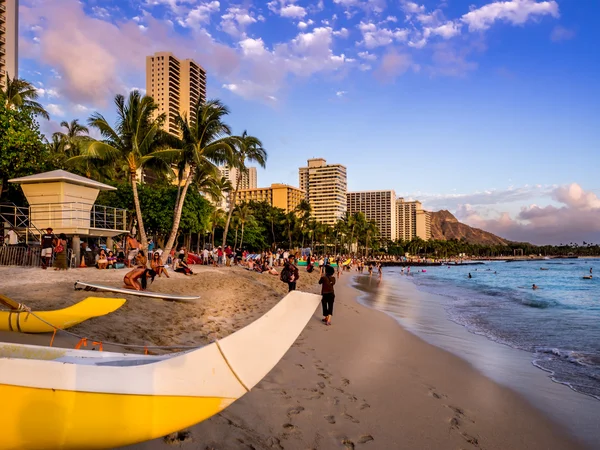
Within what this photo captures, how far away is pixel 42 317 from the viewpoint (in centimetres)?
603

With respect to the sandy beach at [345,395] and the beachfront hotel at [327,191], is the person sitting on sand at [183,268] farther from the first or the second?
the beachfront hotel at [327,191]

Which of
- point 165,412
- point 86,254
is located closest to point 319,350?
point 165,412

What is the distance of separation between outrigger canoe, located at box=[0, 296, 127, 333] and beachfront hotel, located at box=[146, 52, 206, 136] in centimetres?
12885

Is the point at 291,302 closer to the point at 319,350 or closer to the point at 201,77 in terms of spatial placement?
the point at 319,350

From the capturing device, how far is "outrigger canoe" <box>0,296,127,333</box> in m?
5.65

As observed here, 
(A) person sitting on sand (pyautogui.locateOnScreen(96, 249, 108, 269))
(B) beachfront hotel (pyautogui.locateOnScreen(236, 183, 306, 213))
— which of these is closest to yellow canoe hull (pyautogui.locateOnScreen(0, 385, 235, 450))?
(A) person sitting on sand (pyautogui.locateOnScreen(96, 249, 108, 269))

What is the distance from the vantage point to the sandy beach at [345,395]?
12.4ft

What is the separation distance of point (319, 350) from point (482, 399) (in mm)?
2784

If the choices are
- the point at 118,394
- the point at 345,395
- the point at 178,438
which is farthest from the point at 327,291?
the point at 118,394

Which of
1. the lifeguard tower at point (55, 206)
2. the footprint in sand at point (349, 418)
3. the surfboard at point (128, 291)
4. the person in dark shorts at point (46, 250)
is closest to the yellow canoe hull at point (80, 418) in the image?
the footprint in sand at point (349, 418)

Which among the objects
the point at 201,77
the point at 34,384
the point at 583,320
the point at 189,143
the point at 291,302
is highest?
the point at 201,77

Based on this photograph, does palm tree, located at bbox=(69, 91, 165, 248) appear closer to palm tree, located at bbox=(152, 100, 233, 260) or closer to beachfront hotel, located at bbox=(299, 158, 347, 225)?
palm tree, located at bbox=(152, 100, 233, 260)

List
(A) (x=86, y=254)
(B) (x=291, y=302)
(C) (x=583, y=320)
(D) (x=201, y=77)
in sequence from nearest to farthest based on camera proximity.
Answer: (B) (x=291, y=302) < (C) (x=583, y=320) < (A) (x=86, y=254) < (D) (x=201, y=77)

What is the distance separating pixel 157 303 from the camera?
1015cm
